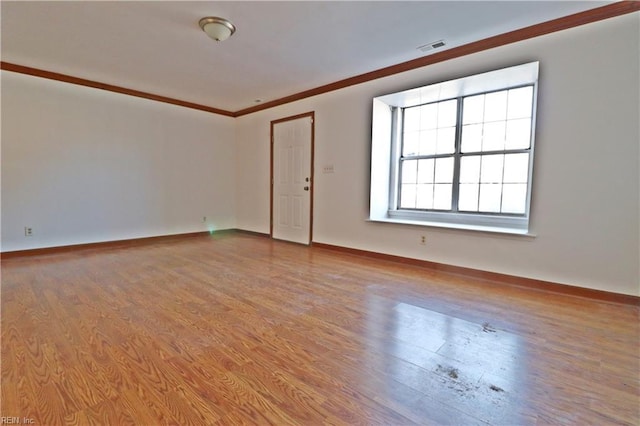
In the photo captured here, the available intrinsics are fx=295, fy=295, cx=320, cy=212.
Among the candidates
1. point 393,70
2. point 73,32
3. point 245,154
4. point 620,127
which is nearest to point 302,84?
point 393,70

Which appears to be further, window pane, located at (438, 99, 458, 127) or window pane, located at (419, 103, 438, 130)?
window pane, located at (419, 103, 438, 130)

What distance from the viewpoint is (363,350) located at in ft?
5.80

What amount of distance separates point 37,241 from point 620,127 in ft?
21.7

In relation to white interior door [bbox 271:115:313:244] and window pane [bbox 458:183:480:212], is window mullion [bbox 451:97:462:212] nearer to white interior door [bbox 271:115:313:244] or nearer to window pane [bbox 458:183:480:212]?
window pane [bbox 458:183:480:212]

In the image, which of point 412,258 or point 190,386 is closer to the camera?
point 190,386

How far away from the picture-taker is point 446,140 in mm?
3826

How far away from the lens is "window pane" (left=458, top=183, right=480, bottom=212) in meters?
3.62

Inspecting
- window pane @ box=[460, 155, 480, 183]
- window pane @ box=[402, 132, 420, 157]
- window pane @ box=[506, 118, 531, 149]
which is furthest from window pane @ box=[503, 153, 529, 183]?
window pane @ box=[402, 132, 420, 157]

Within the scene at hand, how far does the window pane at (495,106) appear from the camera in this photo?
11.1ft

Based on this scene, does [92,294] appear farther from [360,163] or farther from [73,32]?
[360,163]

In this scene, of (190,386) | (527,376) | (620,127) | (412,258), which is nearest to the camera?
(190,386)

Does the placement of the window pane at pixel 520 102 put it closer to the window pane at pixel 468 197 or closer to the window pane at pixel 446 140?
the window pane at pixel 446 140

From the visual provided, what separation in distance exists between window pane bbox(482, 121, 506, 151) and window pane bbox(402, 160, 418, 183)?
2.90ft

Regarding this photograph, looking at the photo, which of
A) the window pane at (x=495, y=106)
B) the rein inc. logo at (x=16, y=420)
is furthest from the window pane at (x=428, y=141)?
the rein inc. logo at (x=16, y=420)
